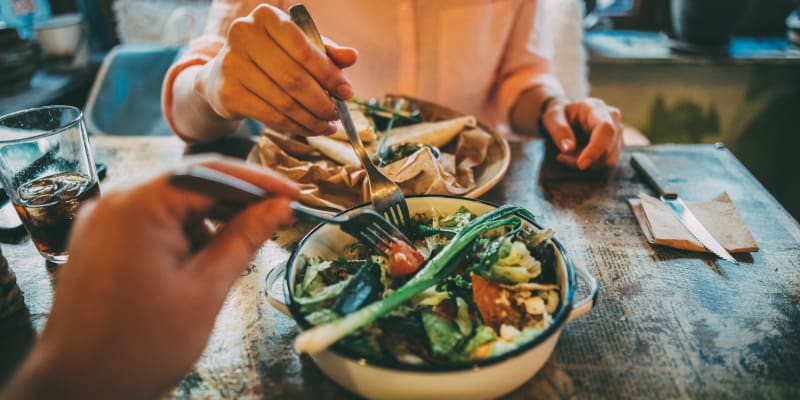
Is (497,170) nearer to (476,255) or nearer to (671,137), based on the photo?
(476,255)

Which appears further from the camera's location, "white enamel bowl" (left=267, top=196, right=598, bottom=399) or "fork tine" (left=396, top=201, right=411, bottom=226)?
"fork tine" (left=396, top=201, right=411, bottom=226)

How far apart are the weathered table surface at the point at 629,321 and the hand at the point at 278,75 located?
291 mm

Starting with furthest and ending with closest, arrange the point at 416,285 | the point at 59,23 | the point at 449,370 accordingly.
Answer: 1. the point at 59,23
2. the point at 416,285
3. the point at 449,370

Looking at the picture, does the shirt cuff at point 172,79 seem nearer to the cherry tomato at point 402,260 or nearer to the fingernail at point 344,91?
the fingernail at point 344,91

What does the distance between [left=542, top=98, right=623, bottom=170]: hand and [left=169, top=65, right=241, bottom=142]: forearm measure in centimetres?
101

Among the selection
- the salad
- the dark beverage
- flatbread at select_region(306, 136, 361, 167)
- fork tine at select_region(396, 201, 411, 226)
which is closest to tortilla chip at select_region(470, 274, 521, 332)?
the salad

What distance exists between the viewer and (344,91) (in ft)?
3.44

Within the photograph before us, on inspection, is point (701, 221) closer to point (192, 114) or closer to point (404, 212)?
point (404, 212)

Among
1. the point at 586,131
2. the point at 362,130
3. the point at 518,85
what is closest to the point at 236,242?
the point at 362,130

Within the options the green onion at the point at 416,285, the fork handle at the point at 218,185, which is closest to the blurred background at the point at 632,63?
the green onion at the point at 416,285

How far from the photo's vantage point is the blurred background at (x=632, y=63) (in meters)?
2.82

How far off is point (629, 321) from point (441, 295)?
36 cm

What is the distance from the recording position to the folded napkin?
3.57 feet

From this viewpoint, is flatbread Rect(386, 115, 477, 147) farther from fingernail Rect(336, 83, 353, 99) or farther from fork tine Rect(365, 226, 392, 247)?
fork tine Rect(365, 226, 392, 247)
